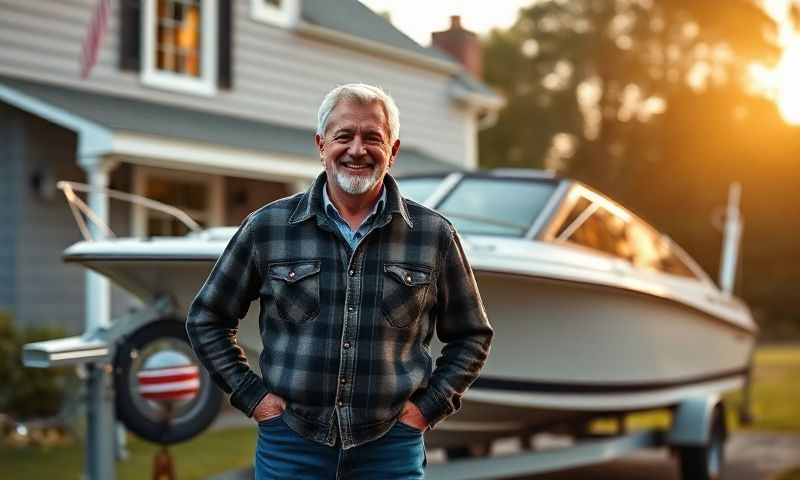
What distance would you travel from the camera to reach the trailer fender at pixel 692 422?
772 centimetres

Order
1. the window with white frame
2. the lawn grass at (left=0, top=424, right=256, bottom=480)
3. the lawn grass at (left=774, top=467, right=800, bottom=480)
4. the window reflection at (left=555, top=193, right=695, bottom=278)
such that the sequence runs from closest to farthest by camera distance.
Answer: the window reflection at (left=555, top=193, right=695, bottom=278), the lawn grass at (left=774, top=467, right=800, bottom=480), the lawn grass at (left=0, top=424, right=256, bottom=480), the window with white frame

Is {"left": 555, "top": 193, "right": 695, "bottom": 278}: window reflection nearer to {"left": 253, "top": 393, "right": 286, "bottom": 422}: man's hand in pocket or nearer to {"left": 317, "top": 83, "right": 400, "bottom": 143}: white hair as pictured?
{"left": 317, "top": 83, "right": 400, "bottom": 143}: white hair

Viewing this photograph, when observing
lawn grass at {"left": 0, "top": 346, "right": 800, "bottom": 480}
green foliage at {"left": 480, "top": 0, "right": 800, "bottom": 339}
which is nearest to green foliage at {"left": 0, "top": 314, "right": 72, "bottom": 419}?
lawn grass at {"left": 0, "top": 346, "right": 800, "bottom": 480}

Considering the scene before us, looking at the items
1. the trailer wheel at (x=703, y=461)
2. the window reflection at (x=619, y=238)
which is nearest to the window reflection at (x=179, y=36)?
the window reflection at (x=619, y=238)

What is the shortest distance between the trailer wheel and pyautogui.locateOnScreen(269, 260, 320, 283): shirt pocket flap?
5.17 meters

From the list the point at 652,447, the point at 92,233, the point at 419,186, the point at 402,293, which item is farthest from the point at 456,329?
the point at 92,233

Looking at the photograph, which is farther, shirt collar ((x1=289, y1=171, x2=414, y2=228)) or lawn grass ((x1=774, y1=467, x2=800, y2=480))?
lawn grass ((x1=774, y1=467, x2=800, y2=480))

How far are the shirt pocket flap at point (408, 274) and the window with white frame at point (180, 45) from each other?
9373 mm

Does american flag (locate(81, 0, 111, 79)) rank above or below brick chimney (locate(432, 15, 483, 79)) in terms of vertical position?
below

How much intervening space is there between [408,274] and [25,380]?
741 centimetres

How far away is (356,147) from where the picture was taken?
3312 millimetres

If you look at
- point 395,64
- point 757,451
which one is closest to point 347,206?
point 757,451

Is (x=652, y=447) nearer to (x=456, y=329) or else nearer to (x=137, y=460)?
(x=137, y=460)

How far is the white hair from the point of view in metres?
3.36
